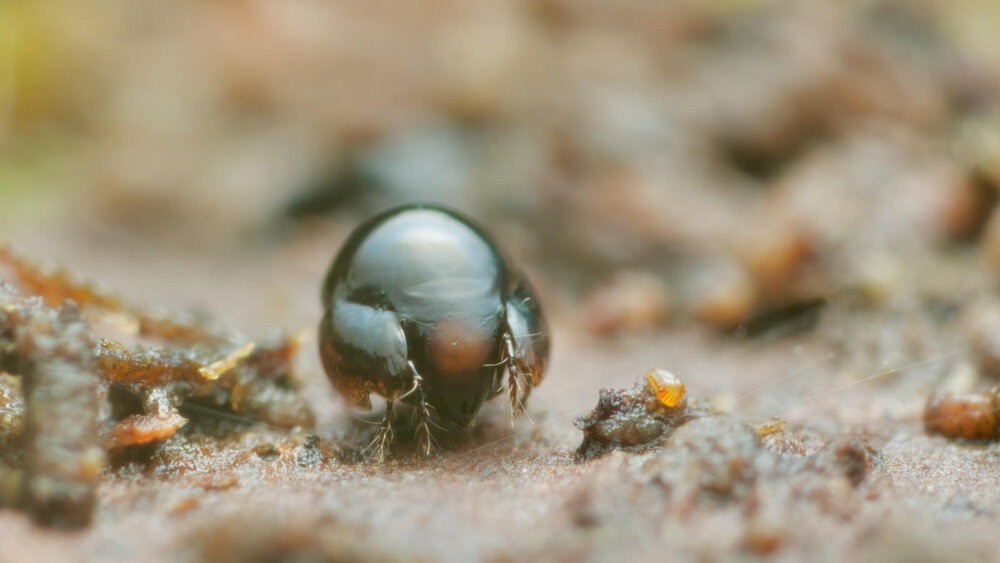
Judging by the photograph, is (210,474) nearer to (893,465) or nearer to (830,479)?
(830,479)

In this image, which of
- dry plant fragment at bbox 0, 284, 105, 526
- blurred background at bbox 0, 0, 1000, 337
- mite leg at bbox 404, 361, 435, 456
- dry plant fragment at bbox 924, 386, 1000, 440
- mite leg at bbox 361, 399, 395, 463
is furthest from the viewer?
blurred background at bbox 0, 0, 1000, 337

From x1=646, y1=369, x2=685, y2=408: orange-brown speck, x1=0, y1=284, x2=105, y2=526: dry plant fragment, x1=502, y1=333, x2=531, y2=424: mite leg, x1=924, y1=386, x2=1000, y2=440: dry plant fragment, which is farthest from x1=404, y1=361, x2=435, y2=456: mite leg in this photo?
x1=924, y1=386, x2=1000, y2=440: dry plant fragment

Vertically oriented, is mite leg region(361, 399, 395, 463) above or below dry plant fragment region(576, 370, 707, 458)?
above

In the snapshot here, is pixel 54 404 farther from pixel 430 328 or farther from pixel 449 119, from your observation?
pixel 449 119

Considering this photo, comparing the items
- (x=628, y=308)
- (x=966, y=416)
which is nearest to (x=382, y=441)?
(x=966, y=416)

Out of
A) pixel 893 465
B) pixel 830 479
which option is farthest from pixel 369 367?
pixel 893 465

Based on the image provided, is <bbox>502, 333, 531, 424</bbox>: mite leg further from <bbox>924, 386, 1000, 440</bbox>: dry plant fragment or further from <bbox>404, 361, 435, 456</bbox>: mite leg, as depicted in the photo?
<bbox>924, 386, 1000, 440</bbox>: dry plant fragment

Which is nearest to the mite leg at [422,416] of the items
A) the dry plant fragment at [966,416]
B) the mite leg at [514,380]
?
the mite leg at [514,380]

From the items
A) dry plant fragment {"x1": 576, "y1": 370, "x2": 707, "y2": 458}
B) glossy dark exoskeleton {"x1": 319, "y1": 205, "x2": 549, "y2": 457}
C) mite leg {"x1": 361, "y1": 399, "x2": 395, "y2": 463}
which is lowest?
dry plant fragment {"x1": 576, "y1": 370, "x2": 707, "y2": 458}
